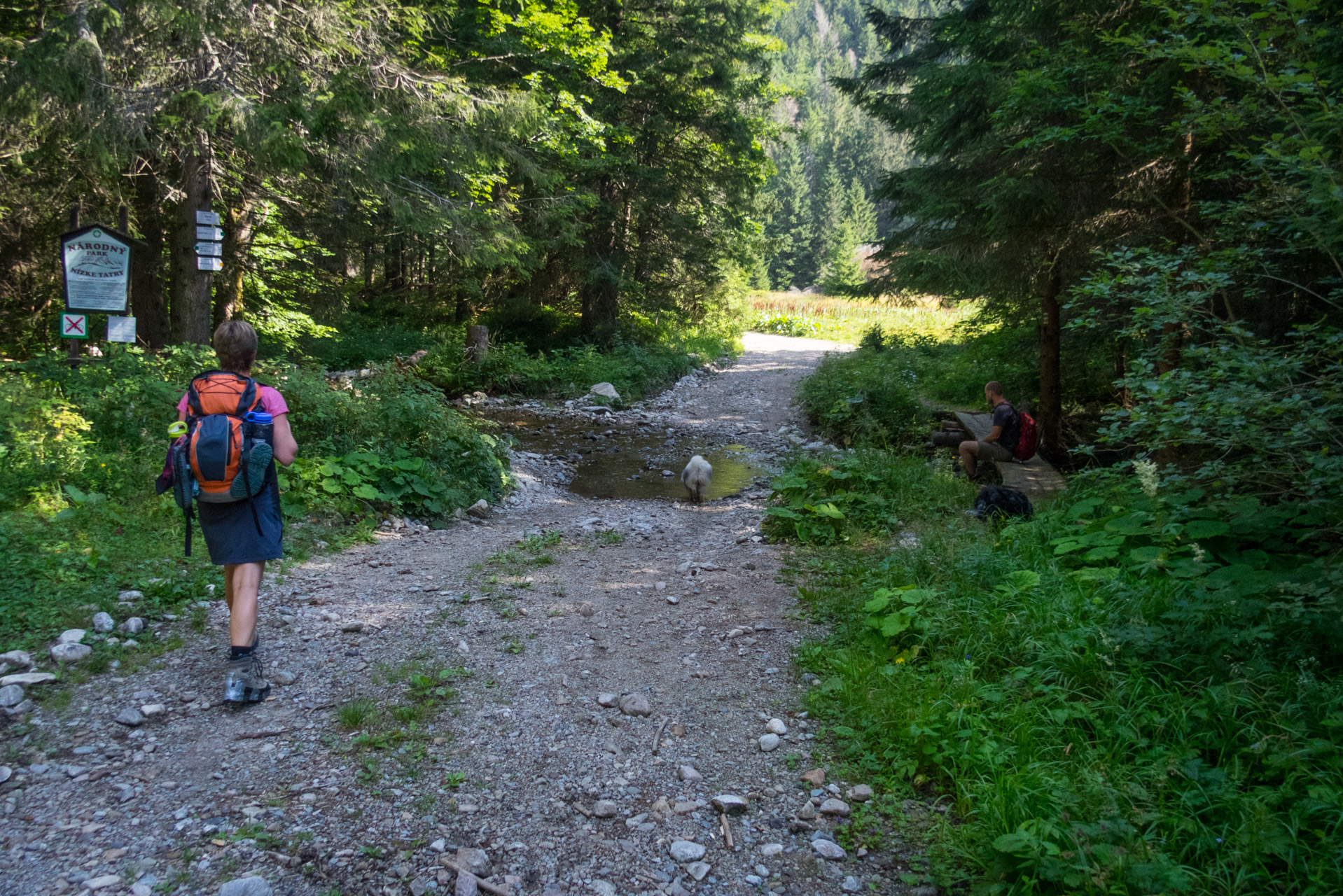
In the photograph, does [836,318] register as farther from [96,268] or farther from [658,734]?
[658,734]

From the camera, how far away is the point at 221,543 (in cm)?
374

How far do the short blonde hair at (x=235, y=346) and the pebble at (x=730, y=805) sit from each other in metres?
2.99

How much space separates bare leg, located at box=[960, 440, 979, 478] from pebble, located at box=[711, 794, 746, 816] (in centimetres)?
664

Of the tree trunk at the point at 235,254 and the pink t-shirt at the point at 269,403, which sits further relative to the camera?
the tree trunk at the point at 235,254

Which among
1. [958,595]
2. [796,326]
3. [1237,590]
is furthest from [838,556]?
[796,326]

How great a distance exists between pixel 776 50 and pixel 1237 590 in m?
21.6

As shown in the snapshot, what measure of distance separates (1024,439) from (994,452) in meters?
0.41

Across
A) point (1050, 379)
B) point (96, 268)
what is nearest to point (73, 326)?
point (96, 268)

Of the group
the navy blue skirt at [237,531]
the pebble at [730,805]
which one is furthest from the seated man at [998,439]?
the navy blue skirt at [237,531]

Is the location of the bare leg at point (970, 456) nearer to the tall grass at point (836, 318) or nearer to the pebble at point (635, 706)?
the pebble at point (635, 706)

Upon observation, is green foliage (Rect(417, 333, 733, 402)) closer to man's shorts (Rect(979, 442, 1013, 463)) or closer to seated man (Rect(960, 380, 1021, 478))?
seated man (Rect(960, 380, 1021, 478))

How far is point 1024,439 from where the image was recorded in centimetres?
877

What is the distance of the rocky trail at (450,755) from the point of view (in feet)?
8.77

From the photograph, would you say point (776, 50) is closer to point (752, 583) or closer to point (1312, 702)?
point (752, 583)
